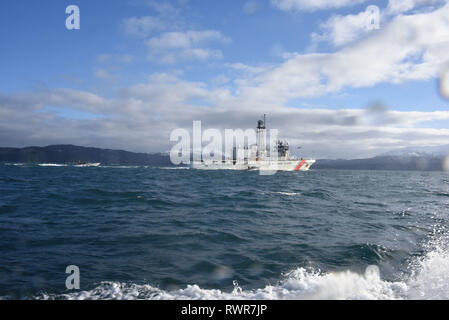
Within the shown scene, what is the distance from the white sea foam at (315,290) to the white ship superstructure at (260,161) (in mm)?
103685

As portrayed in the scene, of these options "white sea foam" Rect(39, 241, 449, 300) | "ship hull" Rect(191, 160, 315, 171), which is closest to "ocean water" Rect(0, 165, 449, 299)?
"white sea foam" Rect(39, 241, 449, 300)

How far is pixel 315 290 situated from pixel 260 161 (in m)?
108

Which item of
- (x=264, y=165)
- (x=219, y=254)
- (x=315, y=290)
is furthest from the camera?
(x=264, y=165)

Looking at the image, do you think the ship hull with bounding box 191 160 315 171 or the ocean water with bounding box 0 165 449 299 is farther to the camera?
the ship hull with bounding box 191 160 315 171

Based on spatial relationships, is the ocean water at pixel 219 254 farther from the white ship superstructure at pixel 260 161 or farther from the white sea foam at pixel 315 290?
the white ship superstructure at pixel 260 161

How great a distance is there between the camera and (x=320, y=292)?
591 centimetres

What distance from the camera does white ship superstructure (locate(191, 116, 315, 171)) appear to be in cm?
10981

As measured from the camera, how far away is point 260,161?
114m

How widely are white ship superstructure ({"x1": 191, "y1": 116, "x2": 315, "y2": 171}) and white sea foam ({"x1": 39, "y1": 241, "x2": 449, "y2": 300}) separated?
104 m

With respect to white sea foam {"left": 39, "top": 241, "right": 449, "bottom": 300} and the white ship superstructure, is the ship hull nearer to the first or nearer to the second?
the white ship superstructure

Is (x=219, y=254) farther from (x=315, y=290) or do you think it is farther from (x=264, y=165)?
(x=264, y=165)

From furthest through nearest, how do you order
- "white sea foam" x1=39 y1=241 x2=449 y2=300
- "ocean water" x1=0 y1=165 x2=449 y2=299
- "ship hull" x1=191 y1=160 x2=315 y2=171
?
"ship hull" x1=191 y1=160 x2=315 y2=171 < "ocean water" x1=0 y1=165 x2=449 y2=299 < "white sea foam" x1=39 y1=241 x2=449 y2=300

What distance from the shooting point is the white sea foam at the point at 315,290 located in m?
5.76

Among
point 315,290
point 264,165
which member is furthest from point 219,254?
point 264,165
